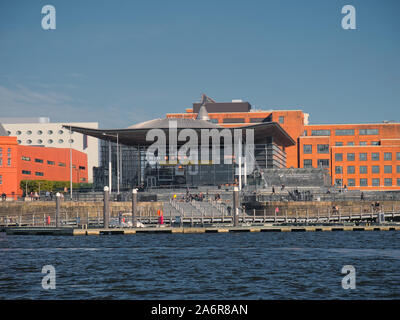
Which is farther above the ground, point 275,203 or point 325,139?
point 325,139

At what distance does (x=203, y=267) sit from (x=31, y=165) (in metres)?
104

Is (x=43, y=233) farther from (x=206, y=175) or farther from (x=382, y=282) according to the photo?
(x=206, y=175)

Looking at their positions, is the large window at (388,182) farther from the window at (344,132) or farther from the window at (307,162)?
the window at (307,162)

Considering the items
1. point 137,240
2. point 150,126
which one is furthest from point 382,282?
point 150,126

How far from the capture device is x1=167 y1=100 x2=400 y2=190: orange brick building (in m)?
132

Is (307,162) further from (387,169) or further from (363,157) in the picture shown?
(387,169)

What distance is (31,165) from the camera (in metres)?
134

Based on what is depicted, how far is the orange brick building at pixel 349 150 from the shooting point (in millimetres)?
131750

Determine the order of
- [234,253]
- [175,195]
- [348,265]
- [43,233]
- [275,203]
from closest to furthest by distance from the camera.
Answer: [348,265] → [234,253] → [43,233] → [275,203] → [175,195]

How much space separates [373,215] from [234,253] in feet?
122

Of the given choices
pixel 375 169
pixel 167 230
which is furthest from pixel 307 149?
pixel 167 230

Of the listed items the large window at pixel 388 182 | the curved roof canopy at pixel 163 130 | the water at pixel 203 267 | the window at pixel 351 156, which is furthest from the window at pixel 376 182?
the water at pixel 203 267

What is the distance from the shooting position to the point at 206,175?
115 metres
